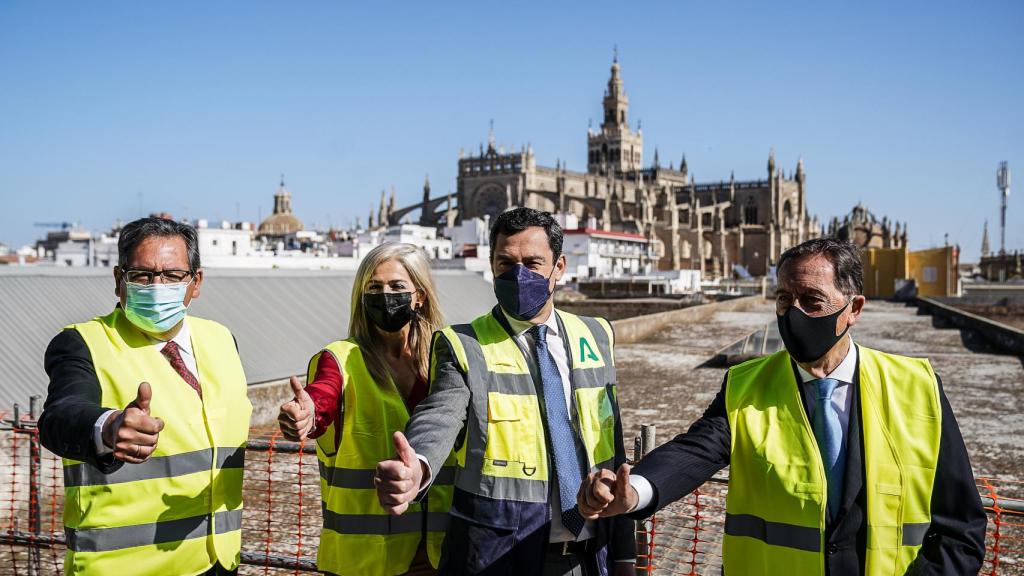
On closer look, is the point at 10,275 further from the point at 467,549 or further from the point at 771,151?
the point at 771,151

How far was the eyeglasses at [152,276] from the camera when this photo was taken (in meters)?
2.68

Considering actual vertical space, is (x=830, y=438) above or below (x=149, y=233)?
below

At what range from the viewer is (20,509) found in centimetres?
648

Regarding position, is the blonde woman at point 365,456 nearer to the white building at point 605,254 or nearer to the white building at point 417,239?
the white building at point 417,239

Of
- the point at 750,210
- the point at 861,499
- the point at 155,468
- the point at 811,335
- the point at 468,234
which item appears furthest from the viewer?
the point at 750,210

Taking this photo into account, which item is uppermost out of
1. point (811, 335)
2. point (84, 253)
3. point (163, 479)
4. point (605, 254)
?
point (605, 254)

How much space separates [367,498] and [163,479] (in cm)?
69

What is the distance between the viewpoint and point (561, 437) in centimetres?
254

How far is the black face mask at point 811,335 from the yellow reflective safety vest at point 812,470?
93mm

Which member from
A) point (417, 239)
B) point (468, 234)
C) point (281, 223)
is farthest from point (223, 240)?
point (281, 223)

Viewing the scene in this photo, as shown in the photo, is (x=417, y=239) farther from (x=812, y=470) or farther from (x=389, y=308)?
(x=812, y=470)

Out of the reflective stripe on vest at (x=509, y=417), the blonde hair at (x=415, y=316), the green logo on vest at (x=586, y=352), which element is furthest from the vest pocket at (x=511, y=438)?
the blonde hair at (x=415, y=316)

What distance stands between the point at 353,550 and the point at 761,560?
4.49 ft

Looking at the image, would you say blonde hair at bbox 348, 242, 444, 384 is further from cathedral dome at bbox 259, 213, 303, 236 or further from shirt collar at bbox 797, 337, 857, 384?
cathedral dome at bbox 259, 213, 303, 236
